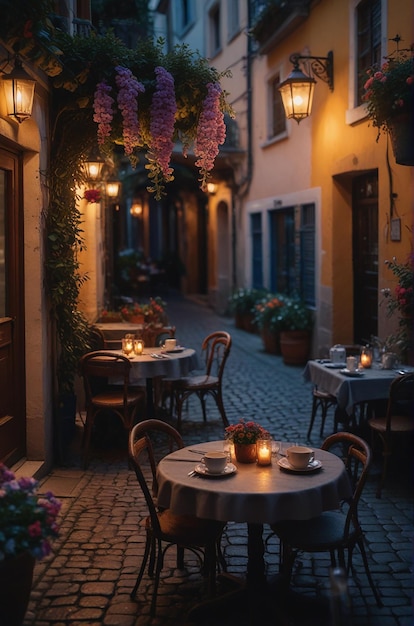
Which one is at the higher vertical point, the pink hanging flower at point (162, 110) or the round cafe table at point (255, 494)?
the pink hanging flower at point (162, 110)

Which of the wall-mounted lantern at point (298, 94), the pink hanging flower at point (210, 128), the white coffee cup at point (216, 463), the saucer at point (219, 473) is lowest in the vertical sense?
the saucer at point (219, 473)

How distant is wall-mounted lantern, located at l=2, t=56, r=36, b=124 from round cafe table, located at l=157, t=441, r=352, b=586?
110 inches

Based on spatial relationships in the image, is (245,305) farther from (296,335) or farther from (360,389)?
(360,389)

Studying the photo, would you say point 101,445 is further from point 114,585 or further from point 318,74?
point 318,74

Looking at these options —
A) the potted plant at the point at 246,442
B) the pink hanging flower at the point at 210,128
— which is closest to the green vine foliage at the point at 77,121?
the pink hanging flower at the point at 210,128

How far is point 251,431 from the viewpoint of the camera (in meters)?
4.63

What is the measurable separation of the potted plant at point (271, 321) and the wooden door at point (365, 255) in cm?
208

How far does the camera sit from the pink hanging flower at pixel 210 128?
6.81m

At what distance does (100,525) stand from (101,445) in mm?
2406

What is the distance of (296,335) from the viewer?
13.1 metres

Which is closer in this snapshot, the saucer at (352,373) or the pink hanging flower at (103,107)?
the pink hanging flower at (103,107)

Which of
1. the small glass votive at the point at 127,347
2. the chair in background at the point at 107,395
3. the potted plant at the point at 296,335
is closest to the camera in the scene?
the chair in background at the point at 107,395

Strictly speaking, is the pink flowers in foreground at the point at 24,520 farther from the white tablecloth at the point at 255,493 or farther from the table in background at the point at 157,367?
the table in background at the point at 157,367

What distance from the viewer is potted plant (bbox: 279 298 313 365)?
515 inches
